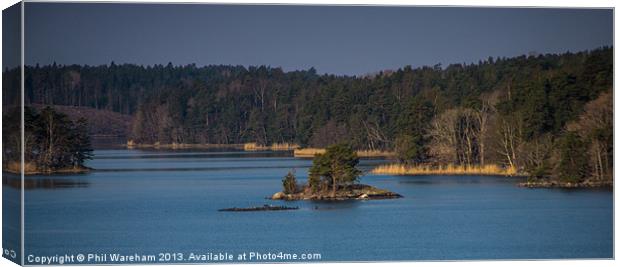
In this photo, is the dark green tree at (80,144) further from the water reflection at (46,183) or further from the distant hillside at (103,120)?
the water reflection at (46,183)

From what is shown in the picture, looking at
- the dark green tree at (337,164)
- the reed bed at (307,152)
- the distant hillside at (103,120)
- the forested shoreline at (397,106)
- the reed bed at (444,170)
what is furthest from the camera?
the reed bed at (444,170)

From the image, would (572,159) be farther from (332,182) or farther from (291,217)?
(291,217)

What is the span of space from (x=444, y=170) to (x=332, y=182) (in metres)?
8.71

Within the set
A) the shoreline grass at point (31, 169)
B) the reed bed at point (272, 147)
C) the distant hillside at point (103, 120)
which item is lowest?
the shoreline grass at point (31, 169)

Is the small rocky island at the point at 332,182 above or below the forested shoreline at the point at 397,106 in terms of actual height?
below

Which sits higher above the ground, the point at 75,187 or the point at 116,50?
the point at 116,50

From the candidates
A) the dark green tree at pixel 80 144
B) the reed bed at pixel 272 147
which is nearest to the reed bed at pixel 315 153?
the reed bed at pixel 272 147

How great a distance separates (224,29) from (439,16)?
3.38 m

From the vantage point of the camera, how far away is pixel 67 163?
27.7 m

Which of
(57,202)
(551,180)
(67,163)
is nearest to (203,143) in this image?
(67,163)

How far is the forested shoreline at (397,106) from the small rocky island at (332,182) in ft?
3.84

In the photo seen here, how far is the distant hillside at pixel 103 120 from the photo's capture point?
26.7 m

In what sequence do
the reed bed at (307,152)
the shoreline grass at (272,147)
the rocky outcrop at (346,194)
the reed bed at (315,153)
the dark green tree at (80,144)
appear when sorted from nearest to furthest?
the dark green tree at (80,144)
the rocky outcrop at (346,194)
the reed bed at (307,152)
the reed bed at (315,153)
the shoreline grass at (272,147)

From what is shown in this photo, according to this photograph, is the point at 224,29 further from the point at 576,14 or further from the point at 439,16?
the point at 576,14
